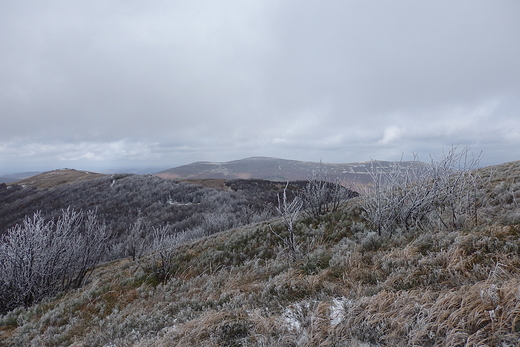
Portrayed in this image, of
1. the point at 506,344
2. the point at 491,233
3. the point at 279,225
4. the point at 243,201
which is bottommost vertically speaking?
the point at 243,201

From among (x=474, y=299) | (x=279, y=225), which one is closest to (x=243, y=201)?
(x=279, y=225)

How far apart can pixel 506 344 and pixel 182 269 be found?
267 inches

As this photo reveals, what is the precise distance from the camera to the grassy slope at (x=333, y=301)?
2.38m

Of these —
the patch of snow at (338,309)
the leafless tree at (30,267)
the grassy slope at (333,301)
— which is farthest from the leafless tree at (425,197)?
the leafless tree at (30,267)

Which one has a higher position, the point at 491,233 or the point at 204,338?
the point at 491,233

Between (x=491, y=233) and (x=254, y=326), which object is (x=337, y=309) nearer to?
(x=254, y=326)

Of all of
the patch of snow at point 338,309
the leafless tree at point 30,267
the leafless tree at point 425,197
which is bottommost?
the leafless tree at point 30,267

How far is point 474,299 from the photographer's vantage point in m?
2.49

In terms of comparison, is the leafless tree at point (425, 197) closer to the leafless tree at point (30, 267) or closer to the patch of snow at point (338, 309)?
the patch of snow at point (338, 309)

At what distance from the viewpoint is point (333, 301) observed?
3230mm

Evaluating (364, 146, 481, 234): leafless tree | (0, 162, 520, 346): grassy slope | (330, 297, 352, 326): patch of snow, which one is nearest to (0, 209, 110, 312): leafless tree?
(0, 162, 520, 346): grassy slope

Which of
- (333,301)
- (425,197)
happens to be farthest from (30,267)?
(425,197)

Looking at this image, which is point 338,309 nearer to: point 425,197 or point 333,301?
point 333,301

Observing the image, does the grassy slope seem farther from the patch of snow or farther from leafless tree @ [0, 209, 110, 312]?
leafless tree @ [0, 209, 110, 312]
